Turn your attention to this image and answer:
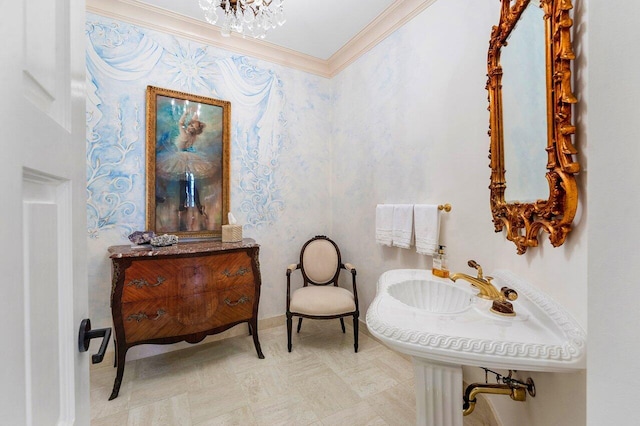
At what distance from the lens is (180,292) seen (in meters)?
1.87

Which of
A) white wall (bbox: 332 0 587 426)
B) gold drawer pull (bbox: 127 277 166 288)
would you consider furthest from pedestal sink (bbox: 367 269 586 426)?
gold drawer pull (bbox: 127 277 166 288)

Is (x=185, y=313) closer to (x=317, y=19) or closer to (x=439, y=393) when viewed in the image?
(x=439, y=393)

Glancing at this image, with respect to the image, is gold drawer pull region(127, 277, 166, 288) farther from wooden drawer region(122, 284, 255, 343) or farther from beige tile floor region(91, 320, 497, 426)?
beige tile floor region(91, 320, 497, 426)

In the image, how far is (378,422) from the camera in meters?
1.50

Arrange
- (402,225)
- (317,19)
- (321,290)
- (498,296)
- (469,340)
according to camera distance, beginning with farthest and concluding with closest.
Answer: (321,290), (317,19), (402,225), (498,296), (469,340)

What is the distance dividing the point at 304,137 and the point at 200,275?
1807 millimetres

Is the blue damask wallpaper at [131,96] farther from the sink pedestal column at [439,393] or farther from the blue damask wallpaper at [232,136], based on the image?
the sink pedestal column at [439,393]

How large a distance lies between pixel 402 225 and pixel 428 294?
71cm

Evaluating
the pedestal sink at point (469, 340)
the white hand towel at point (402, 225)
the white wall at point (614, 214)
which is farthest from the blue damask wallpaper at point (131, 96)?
the white wall at point (614, 214)

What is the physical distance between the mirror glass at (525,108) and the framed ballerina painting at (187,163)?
7.21 feet

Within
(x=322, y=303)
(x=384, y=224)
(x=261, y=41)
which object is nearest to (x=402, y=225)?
(x=384, y=224)

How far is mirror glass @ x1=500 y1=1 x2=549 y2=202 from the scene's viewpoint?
3.35ft

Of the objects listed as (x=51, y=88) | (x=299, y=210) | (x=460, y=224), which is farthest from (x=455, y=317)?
(x=299, y=210)

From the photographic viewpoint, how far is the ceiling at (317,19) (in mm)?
2102
